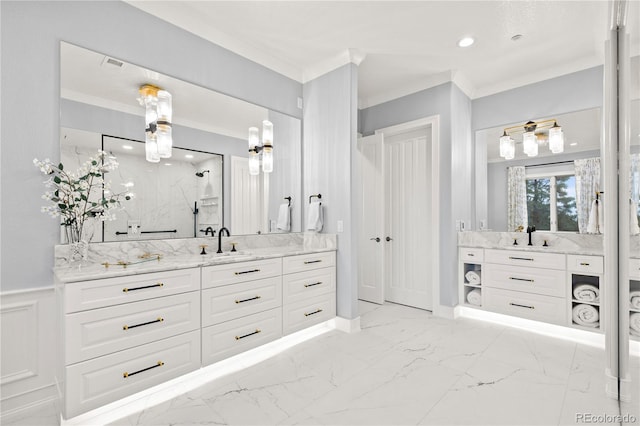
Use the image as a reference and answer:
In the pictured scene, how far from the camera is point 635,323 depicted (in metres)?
1.55

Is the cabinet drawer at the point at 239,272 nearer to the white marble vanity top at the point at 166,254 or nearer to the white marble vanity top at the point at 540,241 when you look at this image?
the white marble vanity top at the point at 166,254

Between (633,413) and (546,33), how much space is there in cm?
306

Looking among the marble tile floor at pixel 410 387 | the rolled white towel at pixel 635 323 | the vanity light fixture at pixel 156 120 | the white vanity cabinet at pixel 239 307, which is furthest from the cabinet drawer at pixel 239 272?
the rolled white towel at pixel 635 323

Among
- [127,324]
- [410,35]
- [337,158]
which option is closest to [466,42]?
[410,35]

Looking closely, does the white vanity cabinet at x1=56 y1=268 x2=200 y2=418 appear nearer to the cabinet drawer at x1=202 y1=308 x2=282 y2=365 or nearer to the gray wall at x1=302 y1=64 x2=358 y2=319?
the cabinet drawer at x1=202 y1=308 x2=282 y2=365

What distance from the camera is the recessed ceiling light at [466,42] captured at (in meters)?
2.90

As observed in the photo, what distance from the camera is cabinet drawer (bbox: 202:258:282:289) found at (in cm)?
214

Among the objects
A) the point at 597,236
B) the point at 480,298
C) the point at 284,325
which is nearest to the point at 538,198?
the point at 597,236

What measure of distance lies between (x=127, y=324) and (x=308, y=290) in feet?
5.04

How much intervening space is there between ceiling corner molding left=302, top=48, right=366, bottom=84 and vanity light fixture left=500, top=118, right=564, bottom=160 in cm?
208

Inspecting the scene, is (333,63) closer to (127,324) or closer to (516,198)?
(516,198)

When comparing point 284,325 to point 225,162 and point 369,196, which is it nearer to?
point 225,162

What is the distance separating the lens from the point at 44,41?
1875mm

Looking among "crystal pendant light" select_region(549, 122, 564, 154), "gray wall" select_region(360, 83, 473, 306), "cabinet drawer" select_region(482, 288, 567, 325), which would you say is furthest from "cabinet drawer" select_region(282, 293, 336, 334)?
"crystal pendant light" select_region(549, 122, 564, 154)
